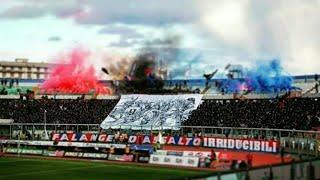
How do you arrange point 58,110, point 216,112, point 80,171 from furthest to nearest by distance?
point 58,110 < point 216,112 < point 80,171

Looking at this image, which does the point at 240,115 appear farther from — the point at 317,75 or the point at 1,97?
the point at 1,97

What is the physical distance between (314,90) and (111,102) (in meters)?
29.2

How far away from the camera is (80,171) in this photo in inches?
1804

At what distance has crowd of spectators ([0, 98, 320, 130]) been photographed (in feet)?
208

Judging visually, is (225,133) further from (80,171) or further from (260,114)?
(80,171)

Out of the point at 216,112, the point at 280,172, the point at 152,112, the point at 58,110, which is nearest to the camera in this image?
the point at 280,172

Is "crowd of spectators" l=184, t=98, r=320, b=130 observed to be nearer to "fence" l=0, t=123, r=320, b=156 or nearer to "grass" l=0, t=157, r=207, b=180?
"fence" l=0, t=123, r=320, b=156

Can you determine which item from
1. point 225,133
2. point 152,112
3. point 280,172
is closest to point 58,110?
point 152,112

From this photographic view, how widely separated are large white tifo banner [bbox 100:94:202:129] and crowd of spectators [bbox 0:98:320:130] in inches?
54.2

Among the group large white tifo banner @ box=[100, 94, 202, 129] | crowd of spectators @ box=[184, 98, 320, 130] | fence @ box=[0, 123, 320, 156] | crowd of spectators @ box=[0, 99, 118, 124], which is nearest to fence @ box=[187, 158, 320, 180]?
fence @ box=[0, 123, 320, 156]

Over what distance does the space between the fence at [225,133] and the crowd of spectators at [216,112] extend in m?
4.22

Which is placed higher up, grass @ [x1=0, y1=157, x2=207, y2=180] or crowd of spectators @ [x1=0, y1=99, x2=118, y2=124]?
crowd of spectators @ [x1=0, y1=99, x2=118, y2=124]

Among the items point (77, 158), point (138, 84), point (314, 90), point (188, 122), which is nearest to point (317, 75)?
point (314, 90)

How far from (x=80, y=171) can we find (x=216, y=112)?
28974 mm
